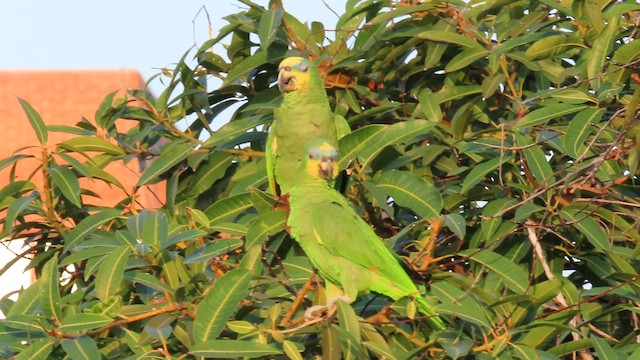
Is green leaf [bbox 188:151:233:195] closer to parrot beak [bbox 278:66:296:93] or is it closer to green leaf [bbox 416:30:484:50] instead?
parrot beak [bbox 278:66:296:93]

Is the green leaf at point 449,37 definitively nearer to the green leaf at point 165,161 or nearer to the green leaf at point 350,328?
the green leaf at point 165,161

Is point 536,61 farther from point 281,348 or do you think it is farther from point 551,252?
point 281,348

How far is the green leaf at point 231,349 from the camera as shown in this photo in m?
2.12

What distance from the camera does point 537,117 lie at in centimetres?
268

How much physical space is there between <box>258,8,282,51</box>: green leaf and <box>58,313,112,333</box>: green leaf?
1.12 m

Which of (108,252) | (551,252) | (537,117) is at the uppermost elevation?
(537,117)

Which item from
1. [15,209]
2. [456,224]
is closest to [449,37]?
[456,224]

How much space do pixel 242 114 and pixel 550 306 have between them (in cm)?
136

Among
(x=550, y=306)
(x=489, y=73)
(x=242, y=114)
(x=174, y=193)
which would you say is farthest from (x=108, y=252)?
(x=489, y=73)

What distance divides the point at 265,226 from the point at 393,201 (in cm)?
50

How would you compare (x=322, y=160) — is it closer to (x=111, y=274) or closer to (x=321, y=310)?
(x=321, y=310)

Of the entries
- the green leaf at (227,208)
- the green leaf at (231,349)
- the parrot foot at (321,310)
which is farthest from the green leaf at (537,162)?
the green leaf at (231,349)

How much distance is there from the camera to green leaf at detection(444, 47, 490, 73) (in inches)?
119

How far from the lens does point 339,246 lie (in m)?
2.58
